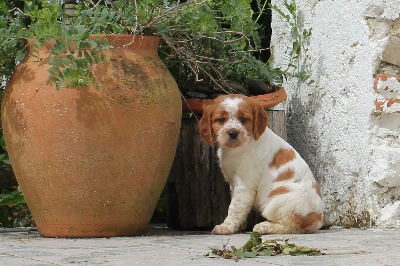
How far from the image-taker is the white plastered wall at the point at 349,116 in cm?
464

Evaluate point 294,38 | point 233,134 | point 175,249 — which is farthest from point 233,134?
point 294,38

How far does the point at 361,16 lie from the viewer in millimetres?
4723

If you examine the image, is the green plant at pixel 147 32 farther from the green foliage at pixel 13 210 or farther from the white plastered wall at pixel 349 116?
the green foliage at pixel 13 210

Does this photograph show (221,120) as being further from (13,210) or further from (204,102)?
(13,210)

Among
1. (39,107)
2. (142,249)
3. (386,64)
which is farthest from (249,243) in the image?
(386,64)

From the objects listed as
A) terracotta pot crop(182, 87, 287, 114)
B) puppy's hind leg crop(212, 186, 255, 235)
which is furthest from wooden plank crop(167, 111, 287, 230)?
puppy's hind leg crop(212, 186, 255, 235)

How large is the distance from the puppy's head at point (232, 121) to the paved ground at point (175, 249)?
524 millimetres

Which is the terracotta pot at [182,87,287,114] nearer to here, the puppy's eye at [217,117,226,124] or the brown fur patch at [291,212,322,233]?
the puppy's eye at [217,117,226,124]

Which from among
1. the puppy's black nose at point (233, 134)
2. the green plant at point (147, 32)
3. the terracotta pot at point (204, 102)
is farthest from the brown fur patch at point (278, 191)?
the green plant at point (147, 32)

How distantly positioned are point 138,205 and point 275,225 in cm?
75

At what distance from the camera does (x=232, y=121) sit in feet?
15.0

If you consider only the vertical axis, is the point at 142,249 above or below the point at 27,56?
below

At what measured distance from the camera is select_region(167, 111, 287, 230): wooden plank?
5.12 m

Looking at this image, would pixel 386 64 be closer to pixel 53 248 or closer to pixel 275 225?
pixel 275 225
